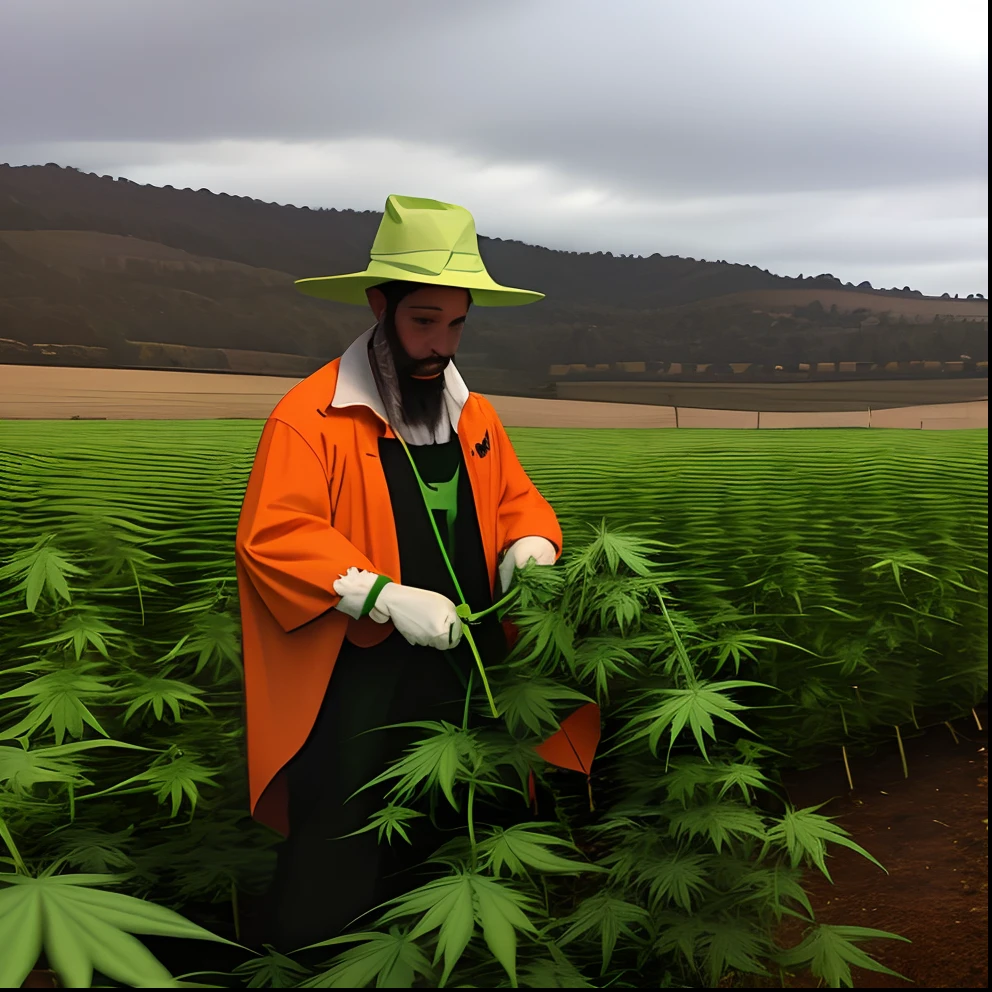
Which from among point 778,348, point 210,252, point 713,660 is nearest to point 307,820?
point 713,660

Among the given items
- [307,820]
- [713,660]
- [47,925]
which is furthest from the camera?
[713,660]

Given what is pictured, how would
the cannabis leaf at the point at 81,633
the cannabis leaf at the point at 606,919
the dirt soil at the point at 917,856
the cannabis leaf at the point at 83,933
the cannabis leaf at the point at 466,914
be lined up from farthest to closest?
the dirt soil at the point at 917,856
the cannabis leaf at the point at 81,633
the cannabis leaf at the point at 606,919
the cannabis leaf at the point at 466,914
the cannabis leaf at the point at 83,933

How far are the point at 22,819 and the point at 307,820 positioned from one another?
725 millimetres

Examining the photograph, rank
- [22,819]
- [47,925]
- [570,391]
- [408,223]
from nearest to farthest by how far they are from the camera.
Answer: [47,925] < [408,223] < [22,819] < [570,391]

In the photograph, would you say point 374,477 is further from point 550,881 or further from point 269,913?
point 550,881

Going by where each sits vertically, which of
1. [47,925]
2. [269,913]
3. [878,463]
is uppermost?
[878,463]

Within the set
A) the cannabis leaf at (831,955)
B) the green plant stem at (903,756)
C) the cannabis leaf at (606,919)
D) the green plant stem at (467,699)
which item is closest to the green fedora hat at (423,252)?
the green plant stem at (467,699)

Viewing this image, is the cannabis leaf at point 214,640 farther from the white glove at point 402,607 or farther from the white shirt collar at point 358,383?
the white shirt collar at point 358,383

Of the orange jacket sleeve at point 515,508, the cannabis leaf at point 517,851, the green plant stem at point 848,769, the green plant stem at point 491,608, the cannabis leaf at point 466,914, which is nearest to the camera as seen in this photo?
the cannabis leaf at point 466,914

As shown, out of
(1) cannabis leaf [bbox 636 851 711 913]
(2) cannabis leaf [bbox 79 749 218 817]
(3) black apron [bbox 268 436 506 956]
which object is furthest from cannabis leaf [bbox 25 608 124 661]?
(1) cannabis leaf [bbox 636 851 711 913]

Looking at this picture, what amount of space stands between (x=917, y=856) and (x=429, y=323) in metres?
2.05

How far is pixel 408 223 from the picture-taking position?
5.90ft

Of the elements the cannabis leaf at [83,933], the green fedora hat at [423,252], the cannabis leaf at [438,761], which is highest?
the green fedora hat at [423,252]

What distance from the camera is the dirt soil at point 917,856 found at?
89.5 inches
